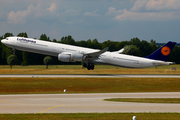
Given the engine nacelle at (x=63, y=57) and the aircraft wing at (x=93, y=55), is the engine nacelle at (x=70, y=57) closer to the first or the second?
the engine nacelle at (x=63, y=57)

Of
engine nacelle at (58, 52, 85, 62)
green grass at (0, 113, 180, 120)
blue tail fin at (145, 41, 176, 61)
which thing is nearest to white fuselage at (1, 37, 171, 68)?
engine nacelle at (58, 52, 85, 62)

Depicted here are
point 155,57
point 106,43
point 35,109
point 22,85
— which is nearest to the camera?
point 35,109

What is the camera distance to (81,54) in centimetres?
6116

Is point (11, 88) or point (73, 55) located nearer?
point (11, 88)

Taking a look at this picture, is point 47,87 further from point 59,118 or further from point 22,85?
point 59,118

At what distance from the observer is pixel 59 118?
17016 millimetres

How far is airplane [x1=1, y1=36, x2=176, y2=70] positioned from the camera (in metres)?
59.9

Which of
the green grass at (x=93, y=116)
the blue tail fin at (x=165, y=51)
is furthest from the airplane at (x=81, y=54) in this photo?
the green grass at (x=93, y=116)

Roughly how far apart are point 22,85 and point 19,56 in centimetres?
8934

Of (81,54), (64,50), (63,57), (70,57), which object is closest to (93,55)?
(81,54)

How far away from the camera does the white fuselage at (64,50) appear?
5997cm

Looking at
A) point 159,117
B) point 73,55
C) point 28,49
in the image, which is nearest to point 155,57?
point 73,55

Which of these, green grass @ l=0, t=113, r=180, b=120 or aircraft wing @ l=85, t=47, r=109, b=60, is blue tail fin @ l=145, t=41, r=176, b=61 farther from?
green grass @ l=0, t=113, r=180, b=120

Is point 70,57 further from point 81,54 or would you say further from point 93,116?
point 93,116
